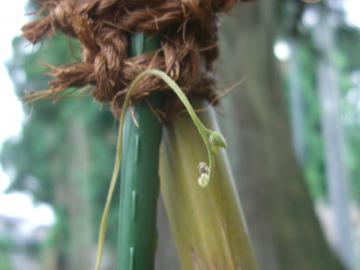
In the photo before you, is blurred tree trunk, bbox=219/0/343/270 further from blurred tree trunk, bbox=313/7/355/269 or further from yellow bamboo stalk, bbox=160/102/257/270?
yellow bamboo stalk, bbox=160/102/257/270

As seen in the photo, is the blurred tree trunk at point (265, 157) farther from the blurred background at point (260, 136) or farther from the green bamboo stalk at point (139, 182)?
the green bamboo stalk at point (139, 182)

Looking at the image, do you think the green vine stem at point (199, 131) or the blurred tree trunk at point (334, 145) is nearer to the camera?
the green vine stem at point (199, 131)

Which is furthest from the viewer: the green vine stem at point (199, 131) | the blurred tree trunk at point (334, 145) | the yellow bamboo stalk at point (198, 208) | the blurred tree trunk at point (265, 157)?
the blurred tree trunk at point (334, 145)

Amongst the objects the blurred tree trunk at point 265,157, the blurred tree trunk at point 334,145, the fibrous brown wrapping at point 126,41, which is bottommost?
the fibrous brown wrapping at point 126,41

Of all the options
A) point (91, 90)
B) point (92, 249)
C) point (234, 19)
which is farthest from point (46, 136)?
point (91, 90)

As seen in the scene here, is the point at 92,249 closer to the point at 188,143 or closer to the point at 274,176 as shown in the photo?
the point at 274,176

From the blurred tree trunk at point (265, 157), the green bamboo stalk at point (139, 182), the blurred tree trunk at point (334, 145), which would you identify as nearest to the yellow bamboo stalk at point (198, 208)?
the green bamboo stalk at point (139, 182)

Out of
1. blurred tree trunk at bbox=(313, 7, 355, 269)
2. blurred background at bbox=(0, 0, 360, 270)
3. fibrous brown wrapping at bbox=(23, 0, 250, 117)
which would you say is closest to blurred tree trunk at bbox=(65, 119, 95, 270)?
blurred background at bbox=(0, 0, 360, 270)

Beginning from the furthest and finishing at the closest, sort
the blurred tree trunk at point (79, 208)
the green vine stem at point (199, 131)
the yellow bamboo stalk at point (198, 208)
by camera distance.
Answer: the blurred tree trunk at point (79, 208) < the yellow bamboo stalk at point (198, 208) < the green vine stem at point (199, 131)
